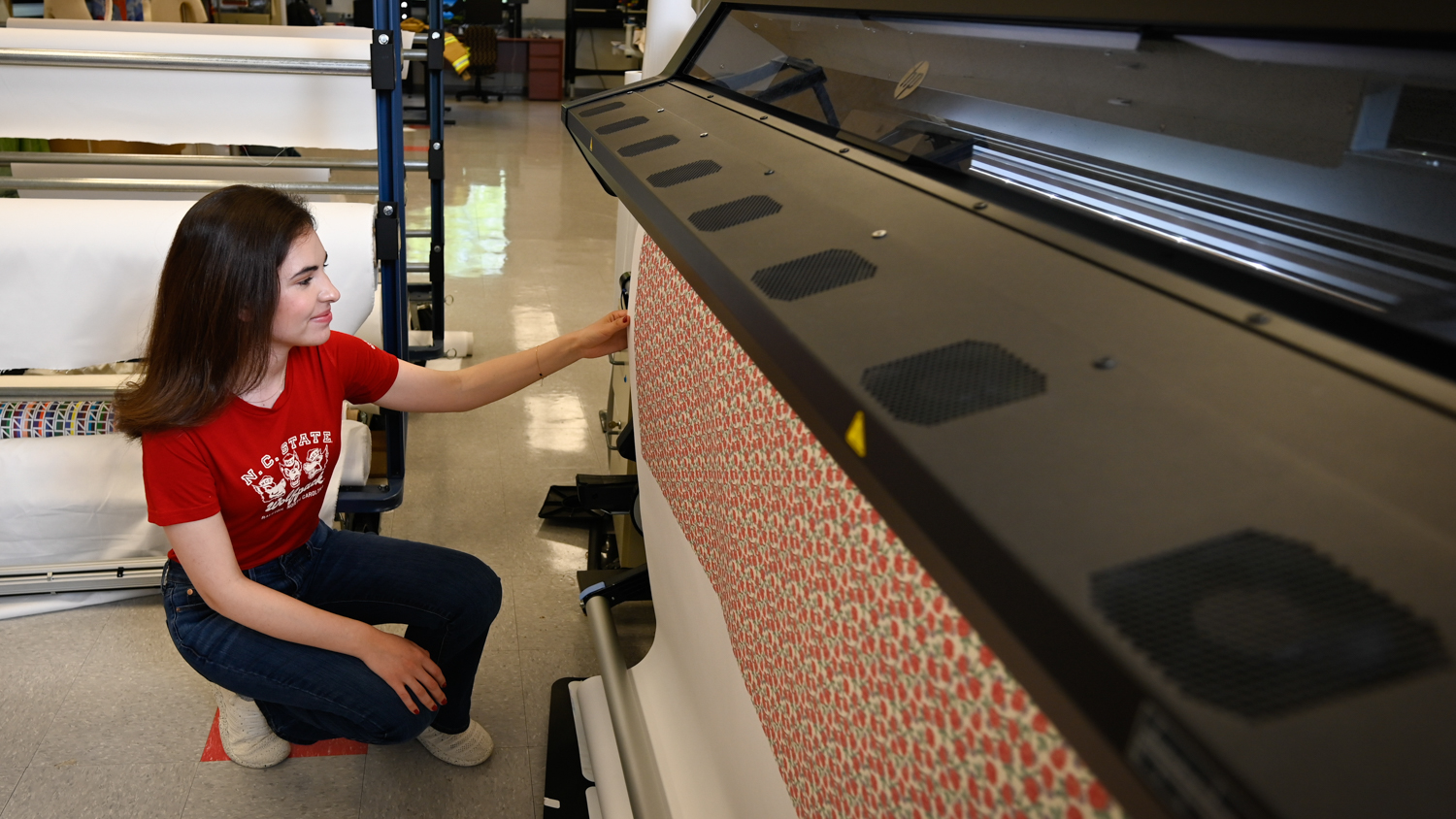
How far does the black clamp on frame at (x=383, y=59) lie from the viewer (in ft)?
6.46

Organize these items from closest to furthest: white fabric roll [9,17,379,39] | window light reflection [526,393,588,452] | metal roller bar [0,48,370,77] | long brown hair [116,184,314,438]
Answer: long brown hair [116,184,314,438] < metal roller bar [0,48,370,77] < white fabric roll [9,17,379,39] < window light reflection [526,393,588,452]

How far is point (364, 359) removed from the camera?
175cm

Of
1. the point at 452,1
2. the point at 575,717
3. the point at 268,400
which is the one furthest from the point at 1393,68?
the point at 452,1

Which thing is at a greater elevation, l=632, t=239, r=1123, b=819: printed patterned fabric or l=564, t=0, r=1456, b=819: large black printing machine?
l=564, t=0, r=1456, b=819: large black printing machine

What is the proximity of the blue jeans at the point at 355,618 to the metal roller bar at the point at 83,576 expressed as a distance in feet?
1.81

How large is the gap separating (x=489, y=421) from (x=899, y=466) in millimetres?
2733

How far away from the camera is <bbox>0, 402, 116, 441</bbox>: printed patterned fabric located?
6.78 feet

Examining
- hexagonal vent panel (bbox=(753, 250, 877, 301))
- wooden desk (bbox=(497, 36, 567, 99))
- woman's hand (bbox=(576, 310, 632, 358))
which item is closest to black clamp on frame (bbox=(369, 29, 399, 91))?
woman's hand (bbox=(576, 310, 632, 358))

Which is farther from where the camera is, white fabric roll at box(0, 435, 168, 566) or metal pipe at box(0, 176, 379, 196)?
metal pipe at box(0, 176, 379, 196)

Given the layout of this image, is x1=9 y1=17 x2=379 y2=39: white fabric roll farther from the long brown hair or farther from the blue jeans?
the blue jeans

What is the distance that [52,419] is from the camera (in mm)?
2088

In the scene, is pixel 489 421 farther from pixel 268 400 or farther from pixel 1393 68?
pixel 1393 68

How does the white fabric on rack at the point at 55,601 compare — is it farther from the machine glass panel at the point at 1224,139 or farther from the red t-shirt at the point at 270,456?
the machine glass panel at the point at 1224,139

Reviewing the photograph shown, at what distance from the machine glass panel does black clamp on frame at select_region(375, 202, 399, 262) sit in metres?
1.11
